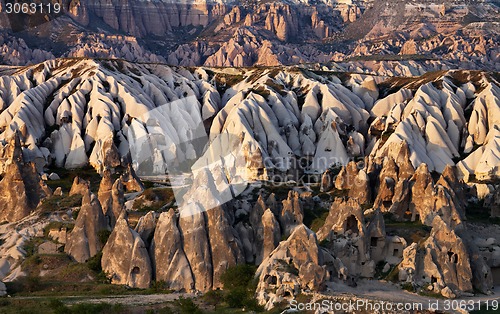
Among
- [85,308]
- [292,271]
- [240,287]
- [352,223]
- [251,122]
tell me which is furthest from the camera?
[251,122]

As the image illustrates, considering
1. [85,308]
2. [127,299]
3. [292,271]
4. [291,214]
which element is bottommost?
[291,214]

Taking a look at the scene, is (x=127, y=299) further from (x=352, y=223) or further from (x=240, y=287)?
(x=352, y=223)

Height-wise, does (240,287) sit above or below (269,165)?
above

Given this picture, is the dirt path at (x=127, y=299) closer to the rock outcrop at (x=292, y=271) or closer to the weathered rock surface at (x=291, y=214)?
the rock outcrop at (x=292, y=271)

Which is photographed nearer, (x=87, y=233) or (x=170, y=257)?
(x=170, y=257)

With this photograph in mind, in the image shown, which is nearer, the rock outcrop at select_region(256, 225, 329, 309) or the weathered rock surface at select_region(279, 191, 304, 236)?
the rock outcrop at select_region(256, 225, 329, 309)

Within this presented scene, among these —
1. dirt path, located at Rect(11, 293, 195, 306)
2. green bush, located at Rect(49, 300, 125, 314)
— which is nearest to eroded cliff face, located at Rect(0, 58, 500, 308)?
dirt path, located at Rect(11, 293, 195, 306)

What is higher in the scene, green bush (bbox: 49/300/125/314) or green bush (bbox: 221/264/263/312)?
green bush (bbox: 49/300/125/314)

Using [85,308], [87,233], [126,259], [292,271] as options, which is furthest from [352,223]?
[85,308]

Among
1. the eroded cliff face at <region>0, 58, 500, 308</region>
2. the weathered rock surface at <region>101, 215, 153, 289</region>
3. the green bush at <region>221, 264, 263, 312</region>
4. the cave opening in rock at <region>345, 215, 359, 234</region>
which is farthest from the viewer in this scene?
the cave opening in rock at <region>345, 215, 359, 234</region>

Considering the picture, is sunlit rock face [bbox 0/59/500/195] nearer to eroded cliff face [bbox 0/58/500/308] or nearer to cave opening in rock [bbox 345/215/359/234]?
eroded cliff face [bbox 0/58/500/308]

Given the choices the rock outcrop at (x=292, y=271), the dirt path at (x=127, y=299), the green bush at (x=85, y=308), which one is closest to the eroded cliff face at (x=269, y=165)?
the rock outcrop at (x=292, y=271)

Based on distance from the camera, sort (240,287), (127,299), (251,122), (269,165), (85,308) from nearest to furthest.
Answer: (85,308) → (127,299) → (240,287) → (269,165) → (251,122)
